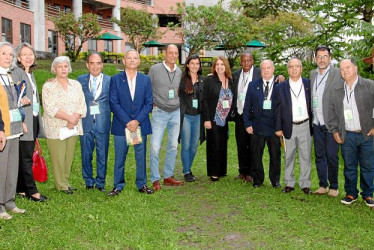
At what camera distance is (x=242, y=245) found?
524cm

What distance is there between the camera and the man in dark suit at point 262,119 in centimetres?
766

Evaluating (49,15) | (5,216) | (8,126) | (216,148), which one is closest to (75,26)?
(49,15)

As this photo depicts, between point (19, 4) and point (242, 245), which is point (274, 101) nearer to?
point (242, 245)

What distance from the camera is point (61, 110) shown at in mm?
7039

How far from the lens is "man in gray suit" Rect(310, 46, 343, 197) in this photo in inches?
277

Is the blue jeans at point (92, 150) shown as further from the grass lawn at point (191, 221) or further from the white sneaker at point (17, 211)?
the white sneaker at point (17, 211)

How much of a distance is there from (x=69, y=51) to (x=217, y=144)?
26530mm

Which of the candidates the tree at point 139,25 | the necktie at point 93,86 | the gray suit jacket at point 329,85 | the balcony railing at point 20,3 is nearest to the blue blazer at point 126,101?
the necktie at point 93,86

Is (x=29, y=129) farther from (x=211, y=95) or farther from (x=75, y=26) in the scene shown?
(x=75, y=26)

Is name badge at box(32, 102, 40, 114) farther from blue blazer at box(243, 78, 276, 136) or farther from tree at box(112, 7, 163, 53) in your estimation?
tree at box(112, 7, 163, 53)

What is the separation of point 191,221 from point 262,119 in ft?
7.95

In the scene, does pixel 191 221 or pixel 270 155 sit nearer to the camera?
pixel 191 221

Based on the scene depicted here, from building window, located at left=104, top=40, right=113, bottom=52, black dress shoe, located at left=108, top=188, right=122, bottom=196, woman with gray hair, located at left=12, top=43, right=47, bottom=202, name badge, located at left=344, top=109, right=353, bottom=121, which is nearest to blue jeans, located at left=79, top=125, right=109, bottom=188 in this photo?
black dress shoe, located at left=108, top=188, right=122, bottom=196

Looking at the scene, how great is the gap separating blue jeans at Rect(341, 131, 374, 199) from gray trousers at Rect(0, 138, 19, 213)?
4656mm
